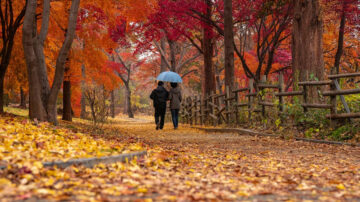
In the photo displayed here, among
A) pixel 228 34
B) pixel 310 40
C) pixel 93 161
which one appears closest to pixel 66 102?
pixel 228 34

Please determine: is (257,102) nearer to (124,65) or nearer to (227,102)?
(227,102)

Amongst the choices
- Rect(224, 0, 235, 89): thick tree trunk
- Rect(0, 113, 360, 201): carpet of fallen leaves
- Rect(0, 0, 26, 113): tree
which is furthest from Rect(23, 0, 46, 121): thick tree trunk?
Rect(224, 0, 235, 89): thick tree trunk

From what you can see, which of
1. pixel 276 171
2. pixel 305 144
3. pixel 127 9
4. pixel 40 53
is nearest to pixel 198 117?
pixel 127 9

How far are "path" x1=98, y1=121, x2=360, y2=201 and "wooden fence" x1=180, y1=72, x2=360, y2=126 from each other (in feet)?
4.92

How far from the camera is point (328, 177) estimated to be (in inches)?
179

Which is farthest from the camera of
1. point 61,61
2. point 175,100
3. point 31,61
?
A: point 175,100

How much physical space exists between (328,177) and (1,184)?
135 inches

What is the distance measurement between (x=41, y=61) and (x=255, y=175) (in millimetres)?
7945

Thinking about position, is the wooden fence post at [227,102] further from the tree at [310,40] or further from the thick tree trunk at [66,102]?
the thick tree trunk at [66,102]

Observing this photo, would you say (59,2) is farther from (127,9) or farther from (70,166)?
(70,166)

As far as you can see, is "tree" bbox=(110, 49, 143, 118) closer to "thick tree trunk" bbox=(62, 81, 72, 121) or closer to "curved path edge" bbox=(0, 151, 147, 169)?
"thick tree trunk" bbox=(62, 81, 72, 121)

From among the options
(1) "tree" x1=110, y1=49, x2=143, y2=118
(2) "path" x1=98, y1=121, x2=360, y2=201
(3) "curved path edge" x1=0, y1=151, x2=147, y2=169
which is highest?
(1) "tree" x1=110, y1=49, x2=143, y2=118

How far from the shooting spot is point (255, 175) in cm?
460

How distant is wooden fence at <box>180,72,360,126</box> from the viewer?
27.2 feet
